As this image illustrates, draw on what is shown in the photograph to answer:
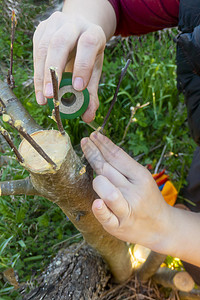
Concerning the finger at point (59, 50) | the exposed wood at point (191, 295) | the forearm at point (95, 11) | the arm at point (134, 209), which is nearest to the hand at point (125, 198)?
the arm at point (134, 209)

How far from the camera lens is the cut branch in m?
0.85

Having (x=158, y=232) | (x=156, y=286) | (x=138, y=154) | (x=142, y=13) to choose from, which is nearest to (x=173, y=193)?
(x=138, y=154)

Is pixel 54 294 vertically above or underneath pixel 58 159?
underneath

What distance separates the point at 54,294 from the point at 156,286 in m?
0.64

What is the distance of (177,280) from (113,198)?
0.93 meters

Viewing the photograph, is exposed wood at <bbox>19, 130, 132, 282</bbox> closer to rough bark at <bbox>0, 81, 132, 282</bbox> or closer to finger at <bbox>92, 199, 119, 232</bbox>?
rough bark at <bbox>0, 81, 132, 282</bbox>

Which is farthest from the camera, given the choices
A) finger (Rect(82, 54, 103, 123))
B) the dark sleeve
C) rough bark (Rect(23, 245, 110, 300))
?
rough bark (Rect(23, 245, 110, 300))

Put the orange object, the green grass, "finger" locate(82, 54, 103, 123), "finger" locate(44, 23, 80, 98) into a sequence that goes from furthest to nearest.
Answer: the orange object < the green grass < "finger" locate(82, 54, 103, 123) < "finger" locate(44, 23, 80, 98)

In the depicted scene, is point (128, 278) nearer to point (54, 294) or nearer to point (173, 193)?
point (54, 294)

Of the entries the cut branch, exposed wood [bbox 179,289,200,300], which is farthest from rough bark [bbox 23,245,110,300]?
the cut branch

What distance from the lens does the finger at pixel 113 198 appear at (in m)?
0.73

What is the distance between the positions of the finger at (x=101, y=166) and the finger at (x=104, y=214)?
0.33 feet

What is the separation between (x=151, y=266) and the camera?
4.53 ft

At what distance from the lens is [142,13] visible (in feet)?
4.72
